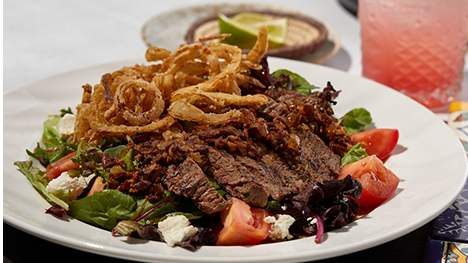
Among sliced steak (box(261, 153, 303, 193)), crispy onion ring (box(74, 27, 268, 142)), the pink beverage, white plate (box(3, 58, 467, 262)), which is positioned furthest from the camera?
the pink beverage

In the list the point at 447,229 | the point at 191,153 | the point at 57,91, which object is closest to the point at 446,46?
the point at 447,229

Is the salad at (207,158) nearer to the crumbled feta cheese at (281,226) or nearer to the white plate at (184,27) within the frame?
the crumbled feta cheese at (281,226)

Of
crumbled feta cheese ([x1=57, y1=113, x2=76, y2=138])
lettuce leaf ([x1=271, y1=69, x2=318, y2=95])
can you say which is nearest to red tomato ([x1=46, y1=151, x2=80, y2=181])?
crumbled feta cheese ([x1=57, y1=113, x2=76, y2=138])

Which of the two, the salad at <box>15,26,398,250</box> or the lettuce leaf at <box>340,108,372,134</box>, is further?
the lettuce leaf at <box>340,108,372,134</box>

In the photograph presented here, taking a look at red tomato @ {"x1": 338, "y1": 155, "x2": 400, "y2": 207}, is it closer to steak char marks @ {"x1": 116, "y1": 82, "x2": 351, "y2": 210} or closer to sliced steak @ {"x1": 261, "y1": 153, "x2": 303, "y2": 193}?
steak char marks @ {"x1": 116, "y1": 82, "x2": 351, "y2": 210}

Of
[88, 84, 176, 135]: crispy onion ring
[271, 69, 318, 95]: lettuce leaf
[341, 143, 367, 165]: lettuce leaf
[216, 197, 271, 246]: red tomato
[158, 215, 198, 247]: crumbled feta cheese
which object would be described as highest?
[88, 84, 176, 135]: crispy onion ring

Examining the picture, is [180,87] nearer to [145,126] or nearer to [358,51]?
[145,126]
